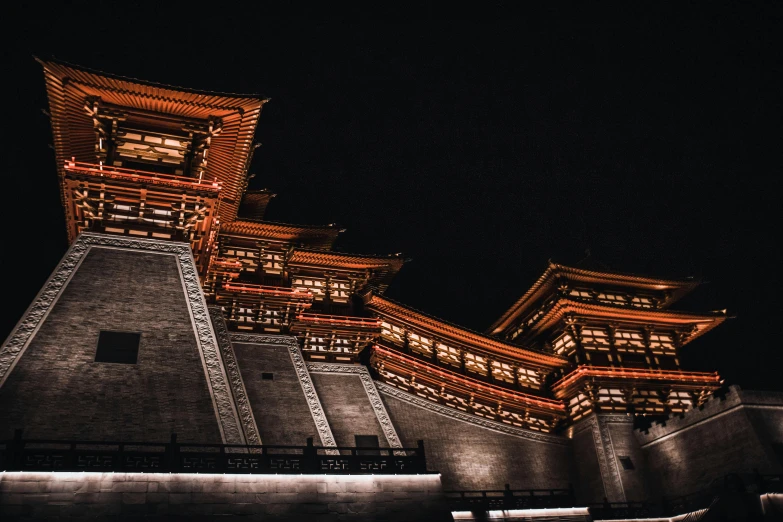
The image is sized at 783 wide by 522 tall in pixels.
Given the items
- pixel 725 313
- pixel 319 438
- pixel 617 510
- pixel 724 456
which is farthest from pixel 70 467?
pixel 725 313

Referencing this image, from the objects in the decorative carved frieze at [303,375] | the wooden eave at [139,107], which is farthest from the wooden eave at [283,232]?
the wooden eave at [139,107]

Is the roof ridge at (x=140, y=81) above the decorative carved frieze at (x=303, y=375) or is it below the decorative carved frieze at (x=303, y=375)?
above

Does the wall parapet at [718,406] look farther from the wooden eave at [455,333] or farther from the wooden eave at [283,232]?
the wooden eave at [283,232]

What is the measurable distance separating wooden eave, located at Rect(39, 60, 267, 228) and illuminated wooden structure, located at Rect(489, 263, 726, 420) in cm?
1722

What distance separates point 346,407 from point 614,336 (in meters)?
15.1

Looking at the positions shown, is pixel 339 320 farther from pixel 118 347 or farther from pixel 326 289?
pixel 118 347

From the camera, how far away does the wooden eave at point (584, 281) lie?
30.6m

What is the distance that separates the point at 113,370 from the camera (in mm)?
13719

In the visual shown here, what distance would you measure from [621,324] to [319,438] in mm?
17549

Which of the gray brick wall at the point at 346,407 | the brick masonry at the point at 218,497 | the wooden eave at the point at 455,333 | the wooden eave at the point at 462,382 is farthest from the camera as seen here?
the wooden eave at the point at 455,333

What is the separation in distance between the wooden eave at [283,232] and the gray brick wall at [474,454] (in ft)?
24.6

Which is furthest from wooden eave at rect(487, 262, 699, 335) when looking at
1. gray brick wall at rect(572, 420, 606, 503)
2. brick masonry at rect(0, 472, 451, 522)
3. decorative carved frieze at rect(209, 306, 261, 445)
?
brick masonry at rect(0, 472, 451, 522)

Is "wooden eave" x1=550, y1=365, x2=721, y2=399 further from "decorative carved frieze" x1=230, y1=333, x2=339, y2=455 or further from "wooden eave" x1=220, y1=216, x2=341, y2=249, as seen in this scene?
Result: "decorative carved frieze" x1=230, y1=333, x2=339, y2=455

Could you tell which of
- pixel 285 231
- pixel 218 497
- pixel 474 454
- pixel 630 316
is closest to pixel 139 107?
pixel 285 231
